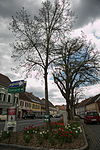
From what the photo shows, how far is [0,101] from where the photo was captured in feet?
110

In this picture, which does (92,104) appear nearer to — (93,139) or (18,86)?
(93,139)

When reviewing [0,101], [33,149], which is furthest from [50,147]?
[0,101]

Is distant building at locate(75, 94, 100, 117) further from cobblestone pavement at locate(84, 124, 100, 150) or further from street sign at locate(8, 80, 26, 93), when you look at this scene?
street sign at locate(8, 80, 26, 93)

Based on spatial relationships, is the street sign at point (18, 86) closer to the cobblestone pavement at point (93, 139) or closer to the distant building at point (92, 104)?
the cobblestone pavement at point (93, 139)

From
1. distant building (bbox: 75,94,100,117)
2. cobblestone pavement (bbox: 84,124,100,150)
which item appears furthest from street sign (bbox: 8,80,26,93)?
distant building (bbox: 75,94,100,117)

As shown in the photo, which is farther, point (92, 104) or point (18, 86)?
point (92, 104)

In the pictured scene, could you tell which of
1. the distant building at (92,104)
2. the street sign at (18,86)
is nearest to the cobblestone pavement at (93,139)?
the street sign at (18,86)

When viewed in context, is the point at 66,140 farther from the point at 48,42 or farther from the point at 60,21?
the point at 60,21

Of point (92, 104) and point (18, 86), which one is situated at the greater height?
point (18, 86)

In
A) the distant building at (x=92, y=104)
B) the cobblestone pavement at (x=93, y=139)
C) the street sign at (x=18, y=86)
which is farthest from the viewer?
the distant building at (x=92, y=104)

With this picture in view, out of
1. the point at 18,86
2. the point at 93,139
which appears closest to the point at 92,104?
the point at 93,139

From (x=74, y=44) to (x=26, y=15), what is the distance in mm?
8998

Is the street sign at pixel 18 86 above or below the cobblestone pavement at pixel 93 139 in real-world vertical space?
above

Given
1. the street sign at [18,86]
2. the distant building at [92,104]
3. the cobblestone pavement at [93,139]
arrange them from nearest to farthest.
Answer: the cobblestone pavement at [93,139] → the street sign at [18,86] → the distant building at [92,104]
